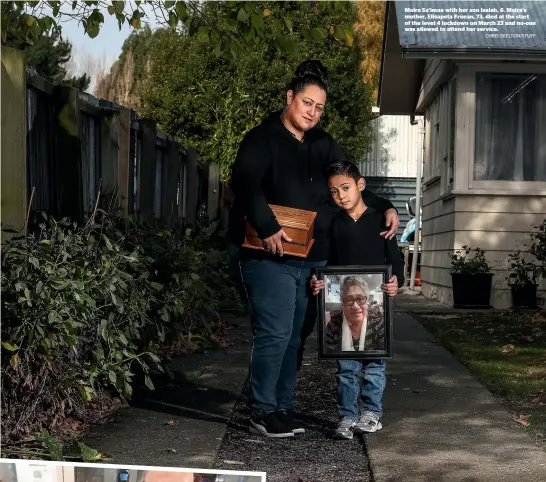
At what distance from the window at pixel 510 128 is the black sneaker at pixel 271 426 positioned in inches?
365

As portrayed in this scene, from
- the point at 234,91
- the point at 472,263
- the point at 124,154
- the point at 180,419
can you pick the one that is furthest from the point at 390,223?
the point at 234,91

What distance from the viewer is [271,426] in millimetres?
5816

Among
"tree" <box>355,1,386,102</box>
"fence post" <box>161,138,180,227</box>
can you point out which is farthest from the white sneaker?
"tree" <box>355,1,386,102</box>

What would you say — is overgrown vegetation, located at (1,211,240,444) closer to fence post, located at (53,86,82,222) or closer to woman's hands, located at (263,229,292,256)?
fence post, located at (53,86,82,222)

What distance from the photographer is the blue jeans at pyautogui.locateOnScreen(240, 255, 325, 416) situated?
5.81 metres

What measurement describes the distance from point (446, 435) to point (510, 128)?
9.39m

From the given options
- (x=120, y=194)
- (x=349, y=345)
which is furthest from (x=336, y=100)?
(x=349, y=345)

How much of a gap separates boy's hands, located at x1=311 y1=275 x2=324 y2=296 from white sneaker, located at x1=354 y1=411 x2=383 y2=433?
69 cm

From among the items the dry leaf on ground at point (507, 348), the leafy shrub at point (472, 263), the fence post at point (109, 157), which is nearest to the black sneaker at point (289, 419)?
the fence post at point (109, 157)

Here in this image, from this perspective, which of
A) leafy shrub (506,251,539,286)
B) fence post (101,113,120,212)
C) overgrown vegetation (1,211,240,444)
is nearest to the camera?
overgrown vegetation (1,211,240,444)

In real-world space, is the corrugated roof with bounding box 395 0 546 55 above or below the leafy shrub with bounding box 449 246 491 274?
above

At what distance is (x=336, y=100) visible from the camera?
112 ft

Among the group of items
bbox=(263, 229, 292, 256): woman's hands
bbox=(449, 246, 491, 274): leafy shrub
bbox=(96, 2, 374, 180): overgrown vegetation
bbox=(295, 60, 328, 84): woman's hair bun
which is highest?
bbox=(96, 2, 374, 180): overgrown vegetation

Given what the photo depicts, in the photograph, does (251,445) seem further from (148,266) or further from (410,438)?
(148,266)
